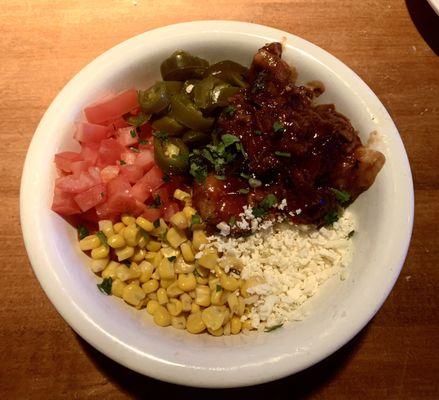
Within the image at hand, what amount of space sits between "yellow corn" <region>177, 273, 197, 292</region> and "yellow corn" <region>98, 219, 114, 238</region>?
39 cm

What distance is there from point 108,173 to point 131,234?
0.31m

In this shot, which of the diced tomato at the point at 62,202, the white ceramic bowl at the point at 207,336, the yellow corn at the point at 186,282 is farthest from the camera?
the yellow corn at the point at 186,282

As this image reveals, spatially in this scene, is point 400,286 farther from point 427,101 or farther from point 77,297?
point 77,297

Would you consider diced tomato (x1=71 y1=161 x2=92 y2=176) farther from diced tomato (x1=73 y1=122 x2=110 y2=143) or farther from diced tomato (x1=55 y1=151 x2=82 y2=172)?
diced tomato (x1=73 y1=122 x2=110 y2=143)

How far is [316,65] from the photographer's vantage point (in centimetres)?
231

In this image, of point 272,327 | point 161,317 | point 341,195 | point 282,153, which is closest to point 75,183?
point 161,317

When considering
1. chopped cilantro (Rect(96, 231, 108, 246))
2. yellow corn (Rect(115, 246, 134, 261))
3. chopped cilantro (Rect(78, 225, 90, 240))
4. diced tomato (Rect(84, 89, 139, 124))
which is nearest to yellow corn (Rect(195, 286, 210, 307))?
yellow corn (Rect(115, 246, 134, 261))

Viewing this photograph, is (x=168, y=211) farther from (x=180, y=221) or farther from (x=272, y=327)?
(x=272, y=327)

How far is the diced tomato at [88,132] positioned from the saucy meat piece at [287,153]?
54cm

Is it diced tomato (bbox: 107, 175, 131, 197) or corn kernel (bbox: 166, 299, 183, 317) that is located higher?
diced tomato (bbox: 107, 175, 131, 197)

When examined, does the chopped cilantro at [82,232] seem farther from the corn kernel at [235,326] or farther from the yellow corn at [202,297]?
the corn kernel at [235,326]

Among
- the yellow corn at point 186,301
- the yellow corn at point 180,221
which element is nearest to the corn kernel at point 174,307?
the yellow corn at point 186,301

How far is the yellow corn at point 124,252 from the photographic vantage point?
7.16ft

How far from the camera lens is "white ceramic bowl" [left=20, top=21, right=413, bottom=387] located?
1.87 m
